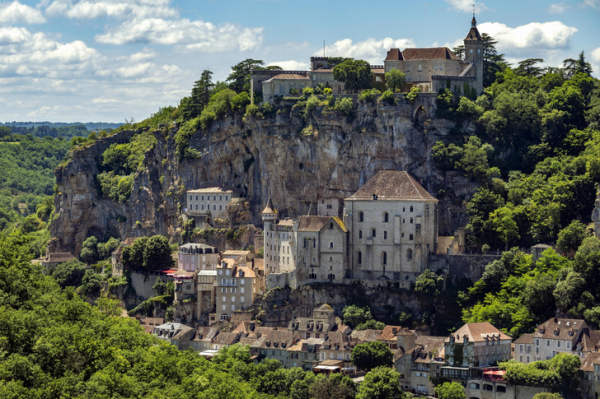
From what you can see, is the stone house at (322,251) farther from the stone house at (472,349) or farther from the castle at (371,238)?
the stone house at (472,349)

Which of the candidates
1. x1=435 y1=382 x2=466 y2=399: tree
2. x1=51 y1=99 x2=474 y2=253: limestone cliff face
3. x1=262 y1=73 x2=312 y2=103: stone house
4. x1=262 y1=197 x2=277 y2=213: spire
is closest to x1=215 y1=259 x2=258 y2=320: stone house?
x1=262 y1=197 x2=277 y2=213: spire

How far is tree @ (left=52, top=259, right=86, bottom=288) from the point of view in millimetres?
130625

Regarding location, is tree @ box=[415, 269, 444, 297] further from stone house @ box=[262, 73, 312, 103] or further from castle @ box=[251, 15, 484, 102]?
stone house @ box=[262, 73, 312, 103]

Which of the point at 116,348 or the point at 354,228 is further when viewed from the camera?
the point at 354,228

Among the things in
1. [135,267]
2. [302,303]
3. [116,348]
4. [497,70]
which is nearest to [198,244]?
[135,267]

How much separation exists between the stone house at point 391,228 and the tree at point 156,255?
75.6 ft

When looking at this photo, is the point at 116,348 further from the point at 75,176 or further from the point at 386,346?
the point at 75,176

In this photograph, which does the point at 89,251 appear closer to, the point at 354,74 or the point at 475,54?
the point at 354,74

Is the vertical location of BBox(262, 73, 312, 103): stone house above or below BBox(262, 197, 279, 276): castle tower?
above

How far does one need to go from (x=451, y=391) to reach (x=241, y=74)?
5882 cm

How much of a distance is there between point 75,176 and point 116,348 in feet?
266

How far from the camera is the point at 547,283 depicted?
97.9m

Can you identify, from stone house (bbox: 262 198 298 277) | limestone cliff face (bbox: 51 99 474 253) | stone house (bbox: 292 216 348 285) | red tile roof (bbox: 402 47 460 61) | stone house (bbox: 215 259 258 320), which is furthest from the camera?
red tile roof (bbox: 402 47 460 61)

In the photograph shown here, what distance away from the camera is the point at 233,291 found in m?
109
